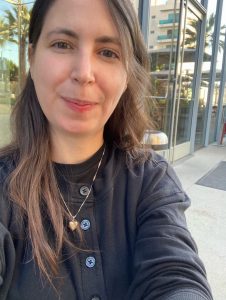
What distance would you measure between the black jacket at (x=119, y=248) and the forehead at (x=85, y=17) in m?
0.44

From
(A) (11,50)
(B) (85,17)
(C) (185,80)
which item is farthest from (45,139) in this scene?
(C) (185,80)

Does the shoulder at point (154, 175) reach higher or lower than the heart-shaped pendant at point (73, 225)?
higher

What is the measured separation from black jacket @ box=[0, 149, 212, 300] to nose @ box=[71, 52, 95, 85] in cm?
31

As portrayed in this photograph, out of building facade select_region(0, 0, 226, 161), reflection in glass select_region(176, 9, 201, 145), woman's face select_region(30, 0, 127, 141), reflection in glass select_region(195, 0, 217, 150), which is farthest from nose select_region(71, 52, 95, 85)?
reflection in glass select_region(195, 0, 217, 150)

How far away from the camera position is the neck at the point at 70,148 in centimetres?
109

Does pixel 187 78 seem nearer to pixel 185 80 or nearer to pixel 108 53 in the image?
pixel 185 80

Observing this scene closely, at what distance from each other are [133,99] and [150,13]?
10.5 ft

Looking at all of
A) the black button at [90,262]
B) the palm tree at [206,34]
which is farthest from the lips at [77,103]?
the palm tree at [206,34]

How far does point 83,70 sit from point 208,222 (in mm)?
2594

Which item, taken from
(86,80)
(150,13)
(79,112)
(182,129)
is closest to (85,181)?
(79,112)

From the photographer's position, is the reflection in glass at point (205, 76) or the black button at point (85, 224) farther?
the reflection in glass at point (205, 76)

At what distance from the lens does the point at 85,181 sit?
1072mm

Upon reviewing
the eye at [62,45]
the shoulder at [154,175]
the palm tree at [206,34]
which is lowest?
the shoulder at [154,175]

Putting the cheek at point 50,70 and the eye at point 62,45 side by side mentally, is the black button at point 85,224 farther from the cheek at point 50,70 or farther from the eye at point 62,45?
the eye at point 62,45
